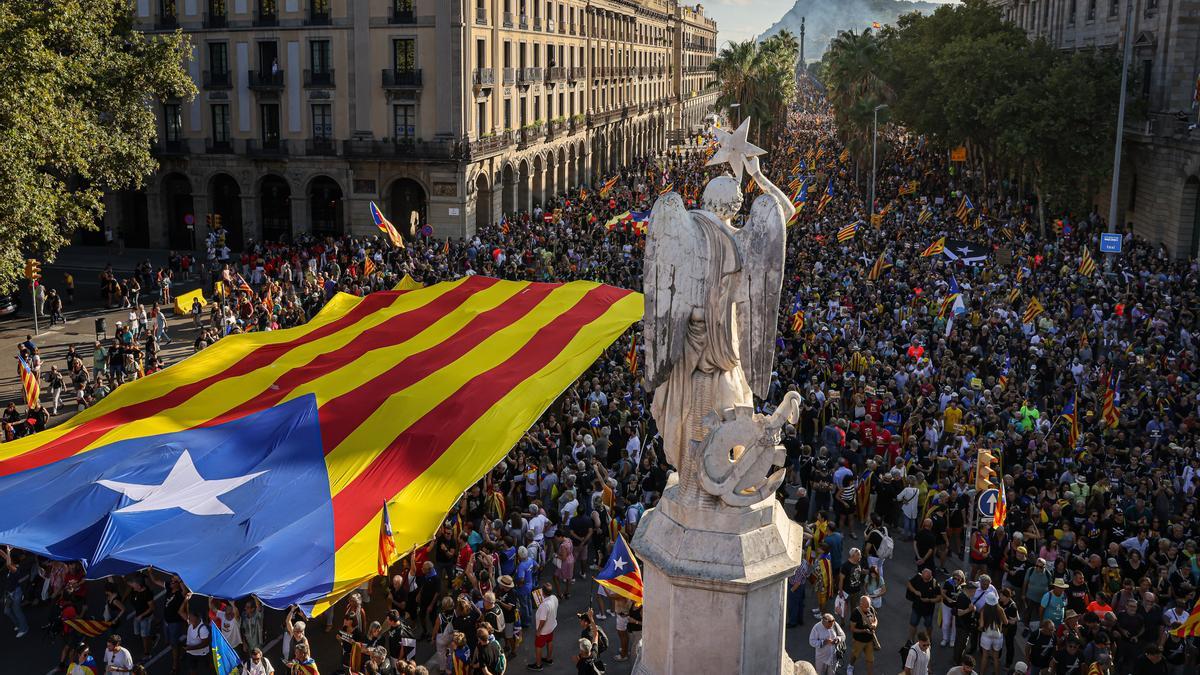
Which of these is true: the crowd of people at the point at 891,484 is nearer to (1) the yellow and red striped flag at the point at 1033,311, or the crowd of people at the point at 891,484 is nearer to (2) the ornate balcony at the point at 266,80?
(1) the yellow and red striped flag at the point at 1033,311

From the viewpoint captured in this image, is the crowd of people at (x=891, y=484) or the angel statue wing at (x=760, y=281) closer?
the angel statue wing at (x=760, y=281)

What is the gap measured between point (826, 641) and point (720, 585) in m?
5.25

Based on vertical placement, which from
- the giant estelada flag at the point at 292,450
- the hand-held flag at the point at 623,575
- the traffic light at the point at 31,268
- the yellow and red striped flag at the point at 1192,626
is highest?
the traffic light at the point at 31,268

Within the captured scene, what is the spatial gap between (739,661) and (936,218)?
41.3m

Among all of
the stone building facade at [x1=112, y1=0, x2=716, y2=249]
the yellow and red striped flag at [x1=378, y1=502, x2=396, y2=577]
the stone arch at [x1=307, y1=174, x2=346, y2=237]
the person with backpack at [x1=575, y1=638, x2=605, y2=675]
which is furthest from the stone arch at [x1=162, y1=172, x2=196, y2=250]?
the person with backpack at [x1=575, y1=638, x2=605, y2=675]

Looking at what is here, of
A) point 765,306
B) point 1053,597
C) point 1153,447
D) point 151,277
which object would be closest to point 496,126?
point 151,277

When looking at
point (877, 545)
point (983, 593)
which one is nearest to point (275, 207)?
point (877, 545)

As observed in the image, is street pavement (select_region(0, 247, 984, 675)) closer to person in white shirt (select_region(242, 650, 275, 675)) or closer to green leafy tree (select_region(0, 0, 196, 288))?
person in white shirt (select_region(242, 650, 275, 675))

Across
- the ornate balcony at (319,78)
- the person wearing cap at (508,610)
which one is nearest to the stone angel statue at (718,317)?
the person wearing cap at (508,610)

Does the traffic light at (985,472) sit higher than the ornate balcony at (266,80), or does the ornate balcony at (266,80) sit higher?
the ornate balcony at (266,80)

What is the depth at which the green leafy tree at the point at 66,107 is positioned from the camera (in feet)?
85.3

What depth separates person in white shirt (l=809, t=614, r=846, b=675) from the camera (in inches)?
490

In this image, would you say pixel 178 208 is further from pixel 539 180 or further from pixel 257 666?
pixel 257 666

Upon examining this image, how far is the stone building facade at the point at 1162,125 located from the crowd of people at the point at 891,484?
5340mm
